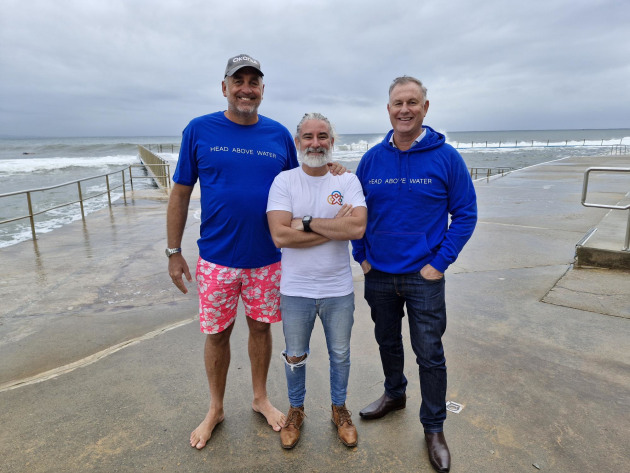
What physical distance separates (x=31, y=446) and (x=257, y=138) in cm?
203

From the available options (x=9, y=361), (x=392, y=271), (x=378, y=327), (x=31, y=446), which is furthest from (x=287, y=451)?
(x=9, y=361)

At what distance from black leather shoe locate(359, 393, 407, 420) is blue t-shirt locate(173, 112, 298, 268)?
105 centimetres

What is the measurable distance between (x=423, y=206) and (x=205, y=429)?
1.68 meters

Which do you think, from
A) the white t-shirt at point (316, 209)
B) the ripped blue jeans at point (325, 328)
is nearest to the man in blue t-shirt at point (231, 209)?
the white t-shirt at point (316, 209)

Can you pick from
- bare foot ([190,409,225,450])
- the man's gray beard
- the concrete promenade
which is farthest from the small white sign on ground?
the man's gray beard

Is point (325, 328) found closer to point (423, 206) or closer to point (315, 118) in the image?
point (423, 206)

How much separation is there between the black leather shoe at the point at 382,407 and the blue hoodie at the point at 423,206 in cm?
85

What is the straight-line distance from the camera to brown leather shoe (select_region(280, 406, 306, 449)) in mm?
2230

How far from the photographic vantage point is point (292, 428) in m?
2.29

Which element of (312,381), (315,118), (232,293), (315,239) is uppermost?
(315,118)

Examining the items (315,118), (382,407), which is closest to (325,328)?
(382,407)

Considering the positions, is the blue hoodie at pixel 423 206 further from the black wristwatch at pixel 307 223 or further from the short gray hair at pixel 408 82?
the black wristwatch at pixel 307 223

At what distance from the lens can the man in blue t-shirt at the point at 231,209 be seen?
229cm

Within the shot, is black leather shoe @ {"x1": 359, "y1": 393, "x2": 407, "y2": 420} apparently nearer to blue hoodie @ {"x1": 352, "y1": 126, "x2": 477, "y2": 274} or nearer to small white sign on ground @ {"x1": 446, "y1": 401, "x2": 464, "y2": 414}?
small white sign on ground @ {"x1": 446, "y1": 401, "x2": 464, "y2": 414}
